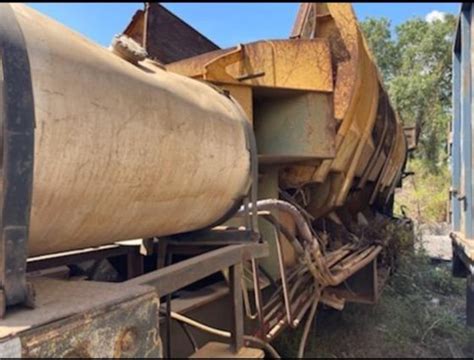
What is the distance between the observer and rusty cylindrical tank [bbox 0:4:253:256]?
86cm

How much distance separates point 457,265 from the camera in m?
3.60

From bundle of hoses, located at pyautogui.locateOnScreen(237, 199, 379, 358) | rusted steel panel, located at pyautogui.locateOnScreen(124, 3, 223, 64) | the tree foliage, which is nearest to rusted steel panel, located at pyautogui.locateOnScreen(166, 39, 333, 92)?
rusted steel panel, located at pyautogui.locateOnScreen(124, 3, 223, 64)

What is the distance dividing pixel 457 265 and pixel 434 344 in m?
0.70

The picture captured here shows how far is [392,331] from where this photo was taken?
3824 millimetres

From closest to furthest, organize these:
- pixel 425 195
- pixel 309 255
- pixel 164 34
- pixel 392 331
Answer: pixel 309 255 < pixel 164 34 < pixel 392 331 < pixel 425 195

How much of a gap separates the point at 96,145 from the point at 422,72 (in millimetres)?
17678

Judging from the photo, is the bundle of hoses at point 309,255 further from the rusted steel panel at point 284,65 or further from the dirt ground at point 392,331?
the rusted steel panel at point 284,65

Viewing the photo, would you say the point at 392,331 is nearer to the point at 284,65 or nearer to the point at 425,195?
the point at 284,65

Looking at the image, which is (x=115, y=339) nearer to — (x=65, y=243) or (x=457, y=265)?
(x=65, y=243)

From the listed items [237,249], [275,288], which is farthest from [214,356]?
[275,288]

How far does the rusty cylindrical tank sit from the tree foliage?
13.7m

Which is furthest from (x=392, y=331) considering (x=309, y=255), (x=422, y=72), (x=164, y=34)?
(x=422, y=72)

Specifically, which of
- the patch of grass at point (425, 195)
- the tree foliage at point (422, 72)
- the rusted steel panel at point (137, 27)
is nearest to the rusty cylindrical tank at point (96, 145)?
the rusted steel panel at point (137, 27)

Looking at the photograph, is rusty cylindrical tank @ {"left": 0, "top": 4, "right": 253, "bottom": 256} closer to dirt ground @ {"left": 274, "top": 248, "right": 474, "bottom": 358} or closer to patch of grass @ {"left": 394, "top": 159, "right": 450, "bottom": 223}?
dirt ground @ {"left": 274, "top": 248, "right": 474, "bottom": 358}
